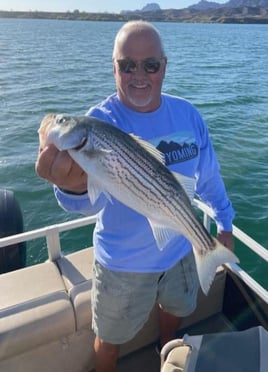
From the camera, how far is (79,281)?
335cm

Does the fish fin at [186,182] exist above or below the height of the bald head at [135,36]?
below

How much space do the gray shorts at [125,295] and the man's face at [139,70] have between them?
1.07 meters

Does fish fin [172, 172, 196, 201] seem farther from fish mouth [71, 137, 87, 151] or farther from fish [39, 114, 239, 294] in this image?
fish mouth [71, 137, 87, 151]

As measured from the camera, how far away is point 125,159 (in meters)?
2.12

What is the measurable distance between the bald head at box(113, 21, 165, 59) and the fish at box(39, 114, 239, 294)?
659 mm

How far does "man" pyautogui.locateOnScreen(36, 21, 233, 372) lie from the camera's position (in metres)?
2.52

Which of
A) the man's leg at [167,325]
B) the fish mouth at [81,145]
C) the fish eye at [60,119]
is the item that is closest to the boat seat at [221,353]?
the man's leg at [167,325]

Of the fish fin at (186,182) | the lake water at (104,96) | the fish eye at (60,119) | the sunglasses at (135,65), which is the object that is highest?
the sunglasses at (135,65)

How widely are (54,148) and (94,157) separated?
23 cm

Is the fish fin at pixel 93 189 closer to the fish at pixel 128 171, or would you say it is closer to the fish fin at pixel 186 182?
the fish at pixel 128 171

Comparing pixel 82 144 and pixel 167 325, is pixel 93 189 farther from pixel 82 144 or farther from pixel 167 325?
pixel 167 325

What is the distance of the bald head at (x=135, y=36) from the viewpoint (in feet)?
8.21

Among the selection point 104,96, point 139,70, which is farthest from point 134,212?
point 104,96

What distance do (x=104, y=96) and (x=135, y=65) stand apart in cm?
1708
